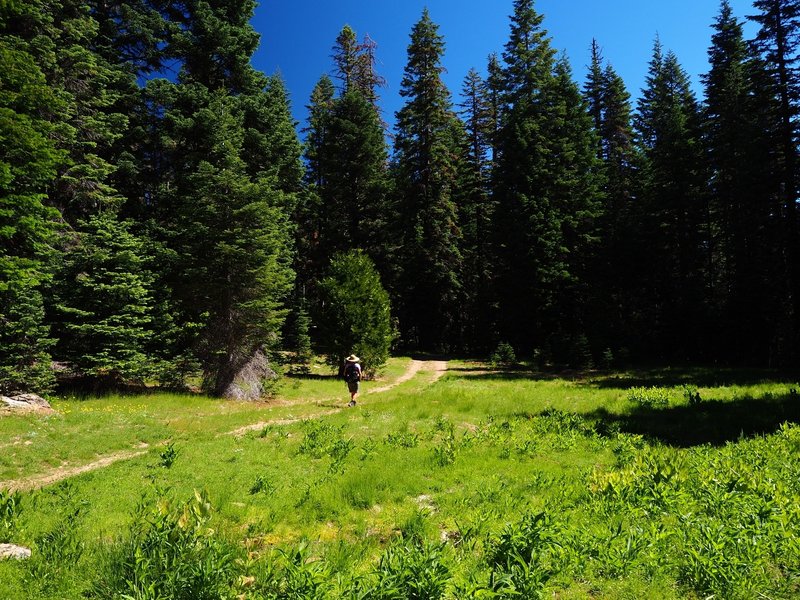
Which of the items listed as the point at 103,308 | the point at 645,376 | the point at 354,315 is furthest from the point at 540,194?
the point at 103,308

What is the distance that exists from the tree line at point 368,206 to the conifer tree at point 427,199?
25 centimetres

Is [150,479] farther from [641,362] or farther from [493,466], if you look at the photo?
[641,362]

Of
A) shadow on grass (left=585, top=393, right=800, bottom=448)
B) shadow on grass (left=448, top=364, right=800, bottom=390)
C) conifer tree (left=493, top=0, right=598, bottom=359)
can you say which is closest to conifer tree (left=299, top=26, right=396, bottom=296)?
conifer tree (left=493, top=0, right=598, bottom=359)

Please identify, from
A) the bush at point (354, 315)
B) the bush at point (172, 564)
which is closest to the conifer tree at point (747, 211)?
the bush at point (354, 315)

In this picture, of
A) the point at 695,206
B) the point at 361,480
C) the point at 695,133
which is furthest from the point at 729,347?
the point at 361,480

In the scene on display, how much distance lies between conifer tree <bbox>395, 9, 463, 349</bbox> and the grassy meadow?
28.7 metres

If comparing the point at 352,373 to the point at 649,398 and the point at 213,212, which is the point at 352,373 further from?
the point at 649,398

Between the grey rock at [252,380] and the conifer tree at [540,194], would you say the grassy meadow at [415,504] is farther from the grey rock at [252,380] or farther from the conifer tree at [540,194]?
the conifer tree at [540,194]

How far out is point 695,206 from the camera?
102 feet

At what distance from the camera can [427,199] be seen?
139ft

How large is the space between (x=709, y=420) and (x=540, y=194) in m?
28.3

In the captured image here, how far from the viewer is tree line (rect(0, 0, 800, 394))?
54.3 feet

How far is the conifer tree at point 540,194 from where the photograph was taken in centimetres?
3425

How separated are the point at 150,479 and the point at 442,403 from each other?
31.5 feet
